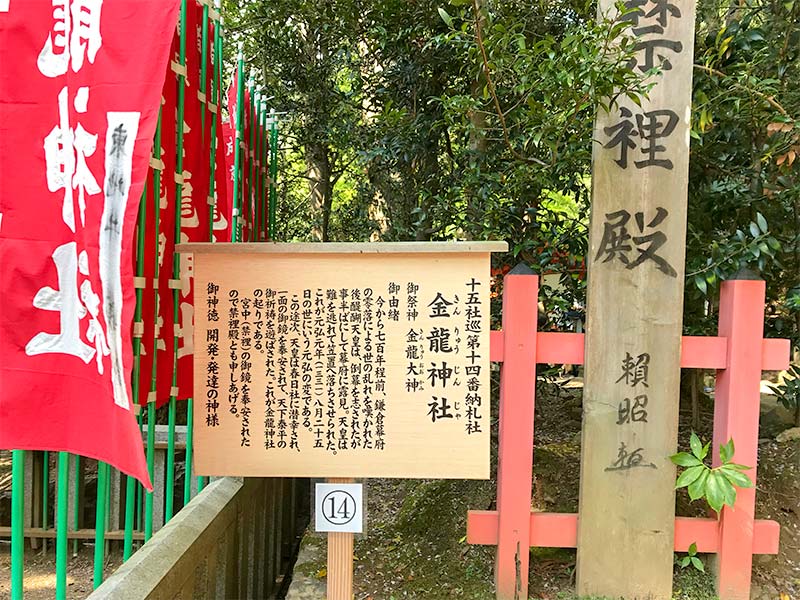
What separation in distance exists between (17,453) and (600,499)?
107 inches

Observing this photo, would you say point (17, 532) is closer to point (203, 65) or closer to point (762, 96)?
point (203, 65)

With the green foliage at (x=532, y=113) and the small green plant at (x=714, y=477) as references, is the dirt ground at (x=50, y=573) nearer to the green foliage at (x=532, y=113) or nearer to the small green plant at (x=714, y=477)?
the green foliage at (x=532, y=113)

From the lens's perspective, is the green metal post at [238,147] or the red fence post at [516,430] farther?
the green metal post at [238,147]

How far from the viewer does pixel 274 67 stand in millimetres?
5617

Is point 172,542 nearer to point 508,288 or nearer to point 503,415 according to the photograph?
point 503,415

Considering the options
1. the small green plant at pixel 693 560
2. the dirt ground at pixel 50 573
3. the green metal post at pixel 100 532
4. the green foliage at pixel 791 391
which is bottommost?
the dirt ground at pixel 50 573

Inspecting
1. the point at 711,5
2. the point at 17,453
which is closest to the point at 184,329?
the point at 17,453

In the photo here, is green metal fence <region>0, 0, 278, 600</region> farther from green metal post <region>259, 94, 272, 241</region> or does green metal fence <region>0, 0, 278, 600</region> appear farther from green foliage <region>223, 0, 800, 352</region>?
green foliage <region>223, 0, 800, 352</region>

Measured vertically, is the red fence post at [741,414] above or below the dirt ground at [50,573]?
above

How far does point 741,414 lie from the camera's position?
3.20m

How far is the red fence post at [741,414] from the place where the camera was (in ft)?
10.4

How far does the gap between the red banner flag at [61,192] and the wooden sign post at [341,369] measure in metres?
0.63

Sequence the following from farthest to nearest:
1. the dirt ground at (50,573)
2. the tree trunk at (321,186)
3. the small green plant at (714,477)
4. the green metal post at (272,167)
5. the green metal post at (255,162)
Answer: the tree trunk at (321,186), the green metal post at (272,167), the green metal post at (255,162), the dirt ground at (50,573), the small green plant at (714,477)

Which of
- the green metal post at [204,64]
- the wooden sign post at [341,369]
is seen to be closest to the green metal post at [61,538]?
the wooden sign post at [341,369]
